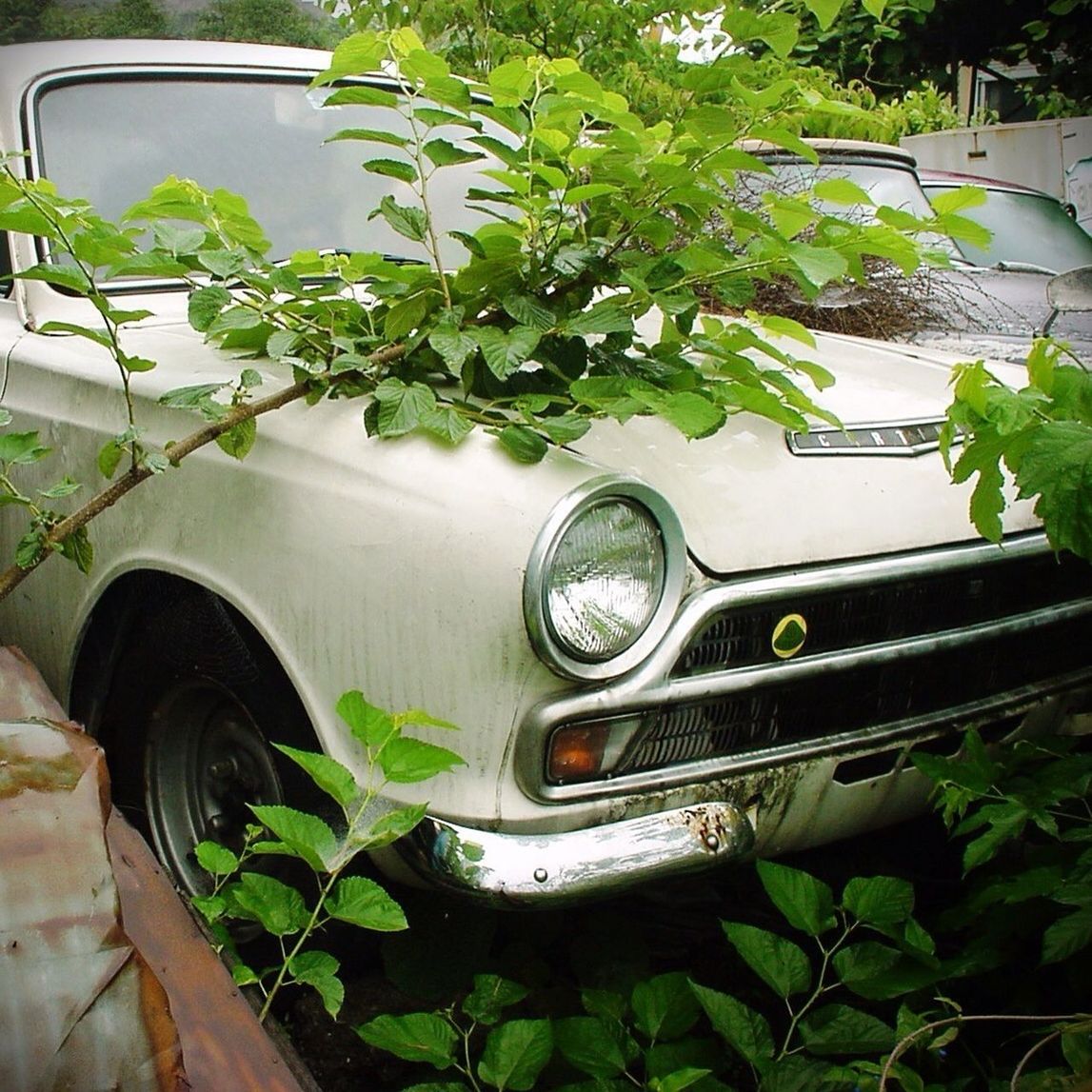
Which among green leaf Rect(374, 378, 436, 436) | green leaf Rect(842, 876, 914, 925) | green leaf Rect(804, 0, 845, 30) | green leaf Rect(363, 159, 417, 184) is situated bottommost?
green leaf Rect(842, 876, 914, 925)

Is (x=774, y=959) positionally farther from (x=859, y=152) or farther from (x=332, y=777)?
(x=859, y=152)

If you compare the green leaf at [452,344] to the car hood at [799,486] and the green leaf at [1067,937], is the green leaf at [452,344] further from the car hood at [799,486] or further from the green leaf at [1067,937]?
the green leaf at [1067,937]

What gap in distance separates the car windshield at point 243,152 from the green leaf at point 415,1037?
1613mm

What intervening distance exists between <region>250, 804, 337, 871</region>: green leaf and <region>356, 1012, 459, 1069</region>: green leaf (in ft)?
0.95

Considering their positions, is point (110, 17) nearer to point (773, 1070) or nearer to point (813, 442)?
point (813, 442)

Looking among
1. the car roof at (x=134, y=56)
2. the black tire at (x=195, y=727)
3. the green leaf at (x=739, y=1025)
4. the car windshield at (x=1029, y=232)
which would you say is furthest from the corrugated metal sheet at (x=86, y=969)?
the car windshield at (x=1029, y=232)

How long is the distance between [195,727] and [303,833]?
669mm

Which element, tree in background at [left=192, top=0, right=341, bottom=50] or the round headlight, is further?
tree in background at [left=192, top=0, right=341, bottom=50]

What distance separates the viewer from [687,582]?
5.69 ft

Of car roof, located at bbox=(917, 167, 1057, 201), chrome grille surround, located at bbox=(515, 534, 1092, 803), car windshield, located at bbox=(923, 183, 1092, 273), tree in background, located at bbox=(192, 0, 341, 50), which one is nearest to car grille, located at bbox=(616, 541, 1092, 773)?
chrome grille surround, located at bbox=(515, 534, 1092, 803)

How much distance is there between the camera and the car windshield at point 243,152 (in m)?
2.55

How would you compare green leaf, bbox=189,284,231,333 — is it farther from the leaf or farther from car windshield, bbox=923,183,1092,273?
car windshield, bbox=923,183,1092,273

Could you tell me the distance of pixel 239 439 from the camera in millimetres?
1812

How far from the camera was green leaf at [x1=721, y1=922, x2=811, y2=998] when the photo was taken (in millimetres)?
1812
